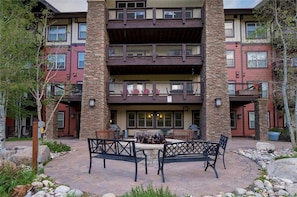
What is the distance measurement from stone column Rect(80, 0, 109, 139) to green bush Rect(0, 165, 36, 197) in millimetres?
9683

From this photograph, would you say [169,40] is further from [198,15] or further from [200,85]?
[200,85]

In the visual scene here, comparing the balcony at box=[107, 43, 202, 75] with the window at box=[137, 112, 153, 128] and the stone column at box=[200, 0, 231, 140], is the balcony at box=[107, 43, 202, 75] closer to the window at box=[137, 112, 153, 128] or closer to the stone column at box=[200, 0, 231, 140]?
the stone column at box=[200, 0, 231, 140]

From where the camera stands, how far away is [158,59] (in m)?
16.2

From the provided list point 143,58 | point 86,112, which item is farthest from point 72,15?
point 86,112

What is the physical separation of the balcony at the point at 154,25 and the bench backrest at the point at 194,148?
1185cm

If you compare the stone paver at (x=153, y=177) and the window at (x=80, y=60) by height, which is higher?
the window at (x=80, y=60)

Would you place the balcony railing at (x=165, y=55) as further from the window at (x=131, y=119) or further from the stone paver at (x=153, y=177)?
the stone paver at (x=153, y=177)

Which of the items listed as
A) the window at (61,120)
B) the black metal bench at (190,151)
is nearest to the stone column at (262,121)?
the black metal bench at (190,151)

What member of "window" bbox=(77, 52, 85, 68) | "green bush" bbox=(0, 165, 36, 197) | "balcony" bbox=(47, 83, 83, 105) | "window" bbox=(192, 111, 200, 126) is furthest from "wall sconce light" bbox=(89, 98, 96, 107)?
"green bush" bbox=(0, 165, 36, 197)

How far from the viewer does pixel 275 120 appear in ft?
62.8

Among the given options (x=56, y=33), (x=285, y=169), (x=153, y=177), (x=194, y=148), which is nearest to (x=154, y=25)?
(x=56, y=33)

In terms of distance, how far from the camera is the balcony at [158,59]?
1612 centimetres

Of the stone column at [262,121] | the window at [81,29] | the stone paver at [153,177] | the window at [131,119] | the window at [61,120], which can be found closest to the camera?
the stone paver at [153,177]

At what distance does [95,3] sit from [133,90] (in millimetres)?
6772
